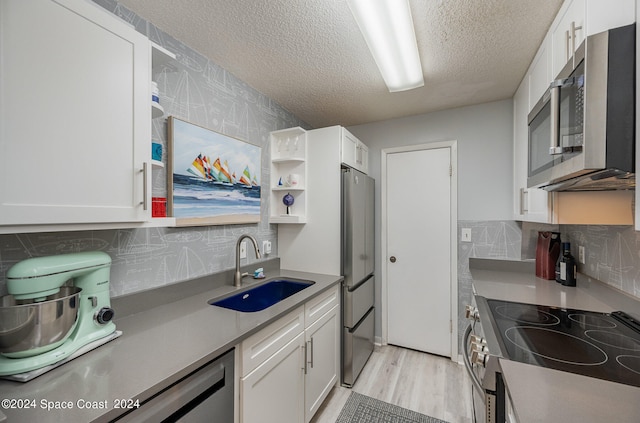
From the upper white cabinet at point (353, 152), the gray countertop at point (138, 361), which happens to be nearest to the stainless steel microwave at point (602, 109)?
the gray countertop at point (138, 361)

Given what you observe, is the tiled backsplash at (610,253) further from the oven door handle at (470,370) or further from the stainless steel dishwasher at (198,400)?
the stainless steel dishwasher at (198,400)

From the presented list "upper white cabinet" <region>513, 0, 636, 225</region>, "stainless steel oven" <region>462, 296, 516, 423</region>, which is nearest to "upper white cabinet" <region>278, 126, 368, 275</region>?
"stainless steel oven" <region>462, 296, 516, 423</region>

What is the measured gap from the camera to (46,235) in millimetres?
1030

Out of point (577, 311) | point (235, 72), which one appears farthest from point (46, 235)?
point (577, 311)

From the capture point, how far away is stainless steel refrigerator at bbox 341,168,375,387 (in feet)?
6.95

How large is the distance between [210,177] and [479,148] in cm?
229

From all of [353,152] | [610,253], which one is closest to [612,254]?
[610,253]

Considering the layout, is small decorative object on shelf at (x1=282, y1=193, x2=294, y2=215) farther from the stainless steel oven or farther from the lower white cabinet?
the stainless steel oven

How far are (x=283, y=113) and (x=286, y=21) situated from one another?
1.11m

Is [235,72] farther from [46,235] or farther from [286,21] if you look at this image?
[46,235]

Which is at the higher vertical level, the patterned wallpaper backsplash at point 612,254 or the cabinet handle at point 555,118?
the cabinet handle at point 555,118

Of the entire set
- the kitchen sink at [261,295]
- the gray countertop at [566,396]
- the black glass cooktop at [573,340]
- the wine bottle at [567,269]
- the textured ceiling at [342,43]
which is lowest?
the kitchen sink at [261,295]

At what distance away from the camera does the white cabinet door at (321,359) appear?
1.64 m

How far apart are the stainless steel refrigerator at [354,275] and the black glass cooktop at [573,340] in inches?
41.0
